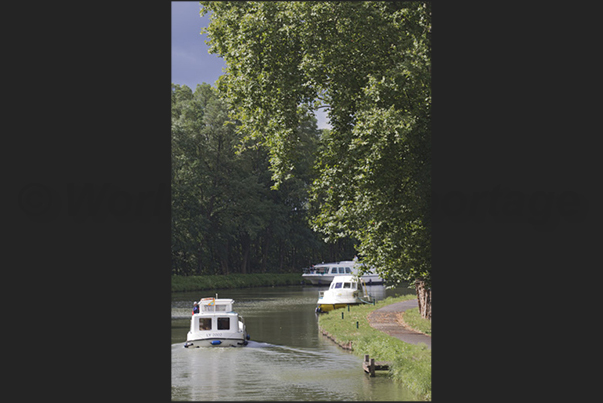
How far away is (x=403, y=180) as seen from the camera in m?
17.4

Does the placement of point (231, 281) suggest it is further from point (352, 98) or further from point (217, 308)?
point (352, 98)

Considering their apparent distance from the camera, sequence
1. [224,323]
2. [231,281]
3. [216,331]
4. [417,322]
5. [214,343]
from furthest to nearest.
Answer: [231,281] → [224,323] → [417,322] → [216,331] → [214,343]

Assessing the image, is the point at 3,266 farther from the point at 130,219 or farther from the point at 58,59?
the point at 58,59

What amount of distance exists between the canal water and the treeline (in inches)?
1262

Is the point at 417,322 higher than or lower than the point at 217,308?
lower

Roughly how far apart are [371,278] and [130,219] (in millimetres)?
69104

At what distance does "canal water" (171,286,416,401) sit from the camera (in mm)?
17016

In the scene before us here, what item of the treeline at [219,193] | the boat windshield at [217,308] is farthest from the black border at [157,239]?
the treeline at [219,193]

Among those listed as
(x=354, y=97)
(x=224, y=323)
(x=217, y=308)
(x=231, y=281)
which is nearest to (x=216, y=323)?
(x=224, y=323)

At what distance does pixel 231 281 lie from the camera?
228 ft

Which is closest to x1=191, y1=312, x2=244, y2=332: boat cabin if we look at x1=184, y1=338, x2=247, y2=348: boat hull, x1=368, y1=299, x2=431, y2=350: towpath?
x1=184, y1=338, x2=247, y2=348: boat hull

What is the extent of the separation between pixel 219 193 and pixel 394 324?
45175 mm

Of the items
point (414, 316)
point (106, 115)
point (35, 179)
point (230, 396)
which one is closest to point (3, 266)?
point (35, 179)

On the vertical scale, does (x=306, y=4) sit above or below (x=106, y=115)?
above
